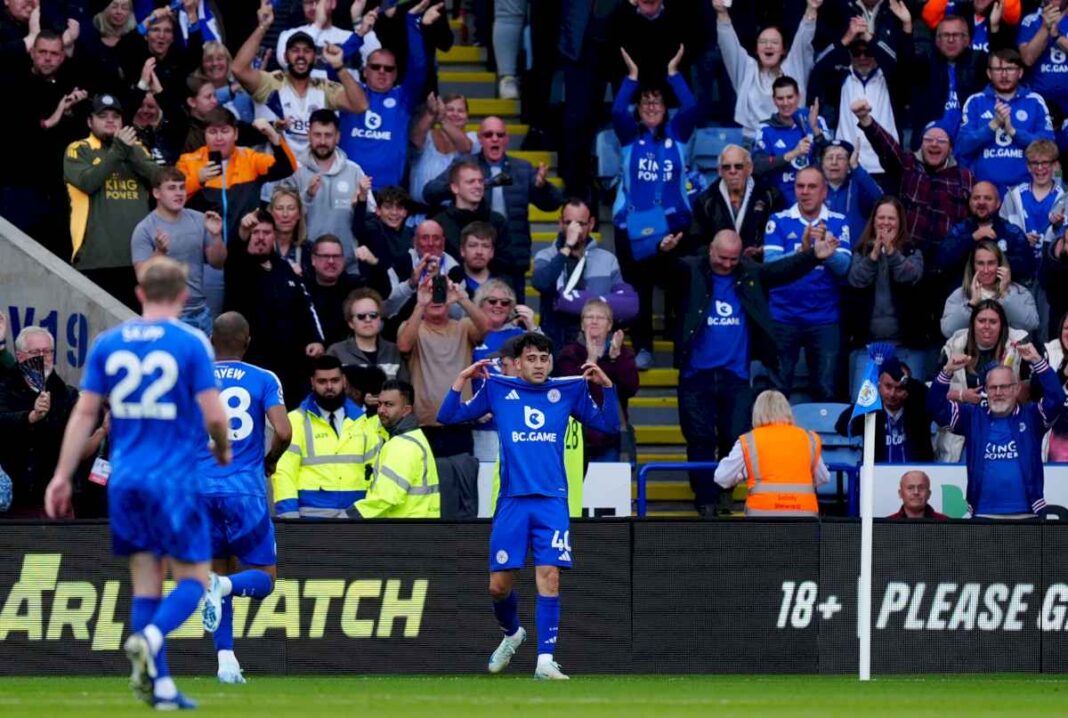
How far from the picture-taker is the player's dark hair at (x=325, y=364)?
15414 millimetres

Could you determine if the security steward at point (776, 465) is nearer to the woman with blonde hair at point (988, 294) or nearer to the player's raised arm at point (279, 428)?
the woman with blonde hair at point (988, 294)

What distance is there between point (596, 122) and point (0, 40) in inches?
208

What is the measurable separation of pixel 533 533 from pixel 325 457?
241 centimetres

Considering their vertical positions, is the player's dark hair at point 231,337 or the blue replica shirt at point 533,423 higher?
the player's dark hair at point 231,337

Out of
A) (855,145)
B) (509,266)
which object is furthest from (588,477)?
(855,145)

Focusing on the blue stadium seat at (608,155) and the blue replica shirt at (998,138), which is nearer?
the blue replica shirt at (998,138)

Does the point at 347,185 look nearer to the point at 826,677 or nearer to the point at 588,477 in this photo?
the point at 588,477

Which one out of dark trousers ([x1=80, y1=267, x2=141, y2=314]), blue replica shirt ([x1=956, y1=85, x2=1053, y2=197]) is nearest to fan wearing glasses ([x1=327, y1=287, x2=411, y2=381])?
dark trousers ([x1=80, y1=267, x2=141, y2=314])

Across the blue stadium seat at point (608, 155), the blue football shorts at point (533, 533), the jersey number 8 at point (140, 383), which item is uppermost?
the blue stadium seat at point (608, 155)

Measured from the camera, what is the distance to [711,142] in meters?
19.8

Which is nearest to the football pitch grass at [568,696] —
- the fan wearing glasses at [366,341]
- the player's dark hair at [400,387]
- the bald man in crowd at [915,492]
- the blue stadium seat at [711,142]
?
the bald man in crowd at [915,492]

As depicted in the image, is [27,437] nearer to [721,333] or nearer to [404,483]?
[404,483]

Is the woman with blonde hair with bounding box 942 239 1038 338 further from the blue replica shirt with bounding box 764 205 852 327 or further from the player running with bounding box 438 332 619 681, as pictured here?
the player running with bounding box 438 332 619 681

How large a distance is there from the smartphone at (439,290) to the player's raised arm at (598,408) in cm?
255
